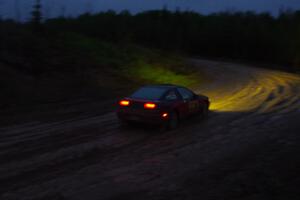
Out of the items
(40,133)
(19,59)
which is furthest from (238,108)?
(19,59)

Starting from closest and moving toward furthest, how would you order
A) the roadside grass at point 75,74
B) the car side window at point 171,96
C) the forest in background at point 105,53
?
the car side window at point 171,96, the roadside grass at point 75,74, the forest in background at point 105,53

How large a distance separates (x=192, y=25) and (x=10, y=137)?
6460 centimetres

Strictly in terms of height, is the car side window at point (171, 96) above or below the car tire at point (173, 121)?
above

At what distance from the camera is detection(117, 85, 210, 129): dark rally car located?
44.0ft

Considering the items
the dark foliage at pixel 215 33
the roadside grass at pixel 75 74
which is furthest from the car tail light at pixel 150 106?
the dark foliage at pixel 215 33

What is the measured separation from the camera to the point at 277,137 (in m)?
12.9

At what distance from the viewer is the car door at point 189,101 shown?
14.7 m

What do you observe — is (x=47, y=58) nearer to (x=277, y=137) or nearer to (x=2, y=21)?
(x=2, y=21)

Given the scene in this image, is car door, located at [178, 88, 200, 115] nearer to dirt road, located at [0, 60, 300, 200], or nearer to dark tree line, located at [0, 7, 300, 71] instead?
dirt road, located at [0, 60, 300, 200]

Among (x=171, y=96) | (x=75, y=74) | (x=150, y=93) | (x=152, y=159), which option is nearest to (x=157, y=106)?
(x=150, y=93)

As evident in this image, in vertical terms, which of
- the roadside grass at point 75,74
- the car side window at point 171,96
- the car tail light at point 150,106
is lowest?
the roadside grass at point 75,74

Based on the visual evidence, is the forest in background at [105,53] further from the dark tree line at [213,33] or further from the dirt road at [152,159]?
the dirt road at [152,159]

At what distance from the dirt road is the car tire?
228 mm

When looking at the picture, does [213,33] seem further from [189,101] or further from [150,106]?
[150,106]
